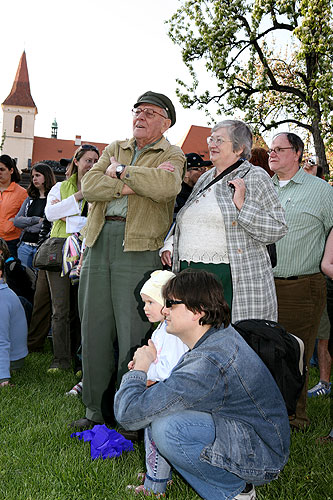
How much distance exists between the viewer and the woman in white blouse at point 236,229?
333 cm

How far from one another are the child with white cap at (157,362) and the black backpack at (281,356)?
1.31 feet

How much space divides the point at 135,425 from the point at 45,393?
2412 millimetres

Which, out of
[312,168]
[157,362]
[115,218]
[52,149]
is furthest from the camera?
[52,149]

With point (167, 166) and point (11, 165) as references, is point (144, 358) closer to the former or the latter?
point (167, 166)

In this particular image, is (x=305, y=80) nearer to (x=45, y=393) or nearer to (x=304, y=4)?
(x=304, y=4)

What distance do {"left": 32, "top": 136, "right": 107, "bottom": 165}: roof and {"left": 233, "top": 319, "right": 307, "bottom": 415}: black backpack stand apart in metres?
75.3

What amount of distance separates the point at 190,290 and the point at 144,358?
0.47m

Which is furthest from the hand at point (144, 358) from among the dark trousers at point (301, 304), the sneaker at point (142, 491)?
the dark trousers at point (301, 304)

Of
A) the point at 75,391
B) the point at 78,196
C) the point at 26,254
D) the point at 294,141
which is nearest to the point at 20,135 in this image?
the point at 26,254

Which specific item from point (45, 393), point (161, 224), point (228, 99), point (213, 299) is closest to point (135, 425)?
point (213, 299)

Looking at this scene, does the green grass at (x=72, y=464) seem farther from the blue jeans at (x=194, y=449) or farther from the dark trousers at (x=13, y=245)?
the dark trousers at (x=13, y=245)

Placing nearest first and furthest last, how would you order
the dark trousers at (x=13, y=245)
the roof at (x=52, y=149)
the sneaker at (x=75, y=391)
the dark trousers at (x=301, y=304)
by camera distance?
the dark trousers at (x=301, y=304) → the sneaker at (x=75, y=391) → the dark trousers at (x=13, y=245) → the roof at (x=52, y=149)

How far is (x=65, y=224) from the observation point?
221 inches

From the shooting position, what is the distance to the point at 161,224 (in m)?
3.80
